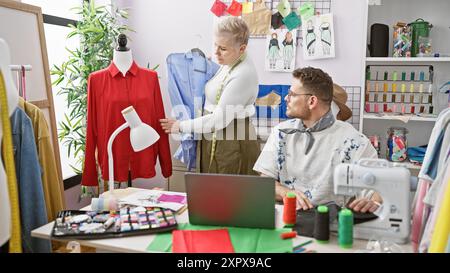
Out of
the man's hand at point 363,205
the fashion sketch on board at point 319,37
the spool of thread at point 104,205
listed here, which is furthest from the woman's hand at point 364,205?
the fashion sketch on board at point 319,37

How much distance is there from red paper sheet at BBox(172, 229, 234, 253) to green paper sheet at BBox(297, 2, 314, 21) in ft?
7.46

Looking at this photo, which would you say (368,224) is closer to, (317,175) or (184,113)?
(317,175)

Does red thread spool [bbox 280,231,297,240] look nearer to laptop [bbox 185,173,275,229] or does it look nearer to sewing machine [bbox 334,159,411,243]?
laptop [bbox 185,173,275,229]

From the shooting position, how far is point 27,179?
196cm

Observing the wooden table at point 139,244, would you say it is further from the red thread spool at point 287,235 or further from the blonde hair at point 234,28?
the blonde hair at point 234,28

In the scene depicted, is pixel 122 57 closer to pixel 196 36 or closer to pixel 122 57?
pixel 122 57

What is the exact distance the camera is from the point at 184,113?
→ 3.35 meters

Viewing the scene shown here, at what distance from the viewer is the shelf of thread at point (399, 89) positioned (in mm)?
3160

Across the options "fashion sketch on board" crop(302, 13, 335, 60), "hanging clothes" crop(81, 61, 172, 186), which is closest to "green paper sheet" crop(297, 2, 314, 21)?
"fashion sketch on board" crop(302, 13, 335, 60)

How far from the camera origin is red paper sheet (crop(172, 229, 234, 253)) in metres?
1.50

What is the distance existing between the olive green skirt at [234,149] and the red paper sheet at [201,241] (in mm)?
1134
